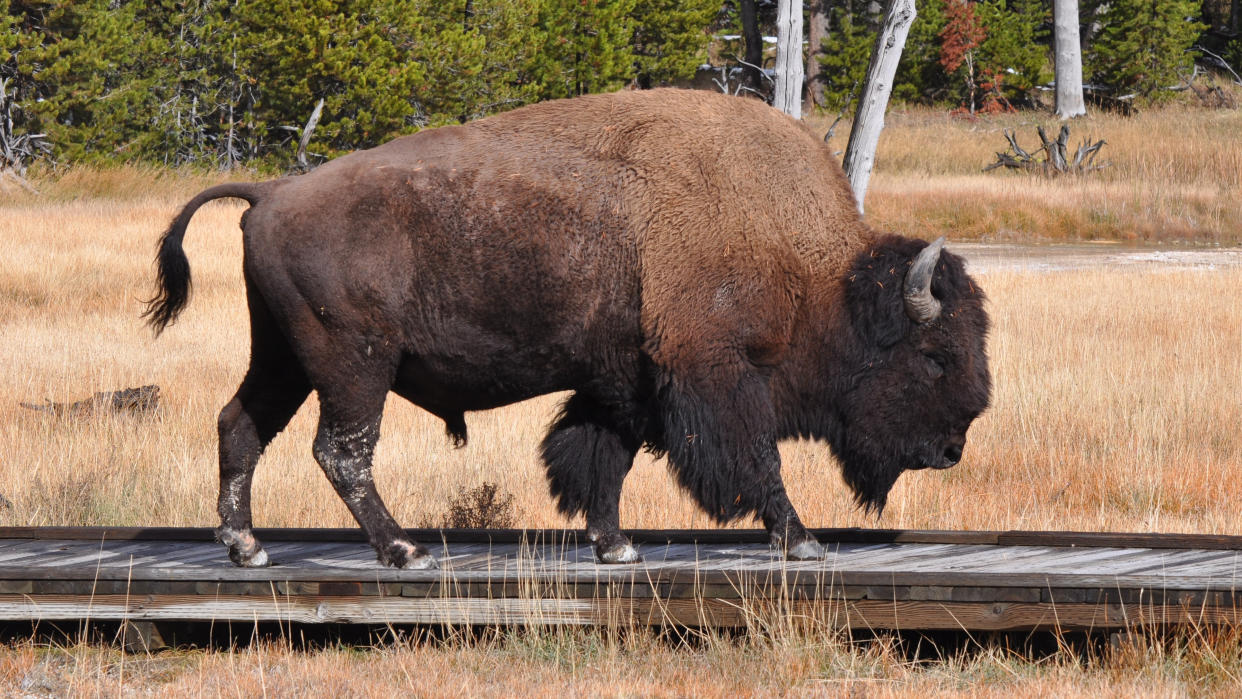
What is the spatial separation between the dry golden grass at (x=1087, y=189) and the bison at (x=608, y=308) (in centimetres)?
1854

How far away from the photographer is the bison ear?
531 cm

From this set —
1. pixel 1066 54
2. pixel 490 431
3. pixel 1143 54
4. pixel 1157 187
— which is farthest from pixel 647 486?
pixel 1143 54

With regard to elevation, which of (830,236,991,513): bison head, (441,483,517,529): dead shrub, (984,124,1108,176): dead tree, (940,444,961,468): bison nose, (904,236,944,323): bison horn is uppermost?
(984,124,1108,176): dead tree

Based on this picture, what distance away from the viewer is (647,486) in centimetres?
809

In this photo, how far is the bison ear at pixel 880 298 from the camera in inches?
209

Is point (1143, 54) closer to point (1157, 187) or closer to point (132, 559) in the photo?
point (1157, 187)

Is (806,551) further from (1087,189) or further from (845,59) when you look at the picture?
(845,59)

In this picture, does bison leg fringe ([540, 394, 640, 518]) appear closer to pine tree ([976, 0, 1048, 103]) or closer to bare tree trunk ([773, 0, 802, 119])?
bare tree trunk ([773, 0, 802, 119])

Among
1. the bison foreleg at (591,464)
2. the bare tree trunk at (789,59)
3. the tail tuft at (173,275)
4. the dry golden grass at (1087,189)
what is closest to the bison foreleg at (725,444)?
the bison foreleg at (591,464)

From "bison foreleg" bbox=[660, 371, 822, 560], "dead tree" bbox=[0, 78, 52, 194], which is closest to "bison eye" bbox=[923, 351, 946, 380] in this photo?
"bison foreleg" bbox=[660, 371, 822, 560]

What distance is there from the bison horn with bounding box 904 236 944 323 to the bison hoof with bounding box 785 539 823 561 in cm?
100

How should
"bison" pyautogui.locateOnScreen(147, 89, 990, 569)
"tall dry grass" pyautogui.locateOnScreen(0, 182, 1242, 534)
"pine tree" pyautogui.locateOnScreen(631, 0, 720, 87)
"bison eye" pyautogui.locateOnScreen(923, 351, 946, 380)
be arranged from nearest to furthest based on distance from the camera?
1. "bison" pyautogui.locateOnScreen(147, 89, 990, 569)
2. "bison eye" pyautogui.locateOnScreen(923, 351, 946, 380)
3. "tall dry grass" pyautogui.locateOnScreen(0, 182, 1242, 534)
4. "pine tree" pyautogui.locateOnScreen(631, 0, 720, 87)

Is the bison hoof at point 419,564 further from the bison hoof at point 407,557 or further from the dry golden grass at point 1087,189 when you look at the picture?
the dry golden grass at point 1087,189

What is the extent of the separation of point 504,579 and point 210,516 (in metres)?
3.27
